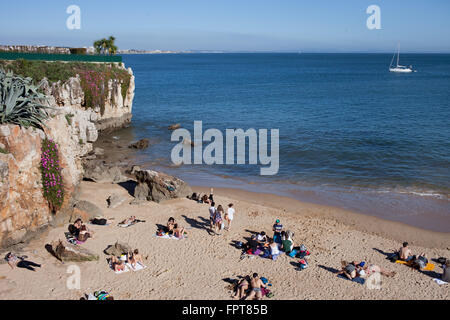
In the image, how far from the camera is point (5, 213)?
45.1ft

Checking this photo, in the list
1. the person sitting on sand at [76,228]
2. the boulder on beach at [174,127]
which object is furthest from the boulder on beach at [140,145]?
the person sitting on sand at [76,228]

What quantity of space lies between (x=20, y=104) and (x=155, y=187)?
810 cm

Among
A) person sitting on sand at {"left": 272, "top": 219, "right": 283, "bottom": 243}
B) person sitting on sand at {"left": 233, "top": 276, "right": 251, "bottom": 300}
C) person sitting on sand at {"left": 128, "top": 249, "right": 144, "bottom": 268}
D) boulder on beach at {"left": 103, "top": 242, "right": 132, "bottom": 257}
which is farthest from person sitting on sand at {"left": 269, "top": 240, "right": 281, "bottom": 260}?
boulder on beach at {"left": 103, "top": 242, "right": 132, "bottom": 257}

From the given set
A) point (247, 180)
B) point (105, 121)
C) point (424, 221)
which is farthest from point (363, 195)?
point (105, 121)

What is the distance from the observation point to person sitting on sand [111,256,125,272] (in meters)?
13.3

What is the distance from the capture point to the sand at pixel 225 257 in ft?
40.7

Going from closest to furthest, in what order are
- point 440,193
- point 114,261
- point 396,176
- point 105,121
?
1. point 114,261
2. point 440,193
3. point 396,176
4. point 105,121

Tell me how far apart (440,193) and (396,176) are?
3425 mm

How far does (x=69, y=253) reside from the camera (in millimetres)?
13711

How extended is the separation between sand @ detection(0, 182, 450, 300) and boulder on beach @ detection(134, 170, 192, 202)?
0.55m

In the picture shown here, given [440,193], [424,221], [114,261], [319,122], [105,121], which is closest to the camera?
[114,261]

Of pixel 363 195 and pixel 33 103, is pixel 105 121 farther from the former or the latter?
pixel 363 195
